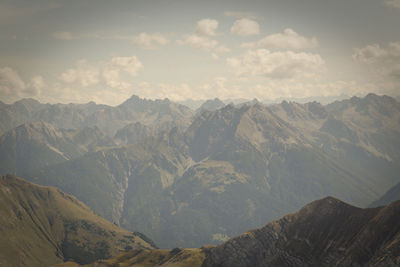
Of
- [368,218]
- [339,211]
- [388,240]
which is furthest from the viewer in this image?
[339,211]

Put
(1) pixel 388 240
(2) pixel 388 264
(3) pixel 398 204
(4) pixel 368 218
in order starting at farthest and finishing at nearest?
1. (4) pixel 368 218
2. (3) pixel 398 204
3. (1) pixel 388 240
4. (2) pixel 388 264

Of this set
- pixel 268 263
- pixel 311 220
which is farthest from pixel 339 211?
pixel 268 263

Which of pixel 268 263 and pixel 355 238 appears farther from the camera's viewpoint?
pixel 268 263

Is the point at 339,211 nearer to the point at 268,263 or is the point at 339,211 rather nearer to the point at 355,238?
the point at 355,238

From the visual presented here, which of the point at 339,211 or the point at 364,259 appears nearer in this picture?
the point at 364,259

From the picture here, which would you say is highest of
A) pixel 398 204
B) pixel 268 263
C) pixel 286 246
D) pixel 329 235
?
pixel 398 204

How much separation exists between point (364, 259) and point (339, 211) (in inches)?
1630

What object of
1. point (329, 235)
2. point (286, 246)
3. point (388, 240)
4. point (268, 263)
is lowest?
point (268, 263)

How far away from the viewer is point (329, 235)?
589 ft

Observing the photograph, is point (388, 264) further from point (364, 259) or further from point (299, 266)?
point (299, 266)

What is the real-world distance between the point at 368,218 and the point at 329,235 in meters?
22.5

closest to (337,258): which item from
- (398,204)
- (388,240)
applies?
(388,240)

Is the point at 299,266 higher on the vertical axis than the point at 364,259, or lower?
lower

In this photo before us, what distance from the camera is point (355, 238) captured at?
164 m
